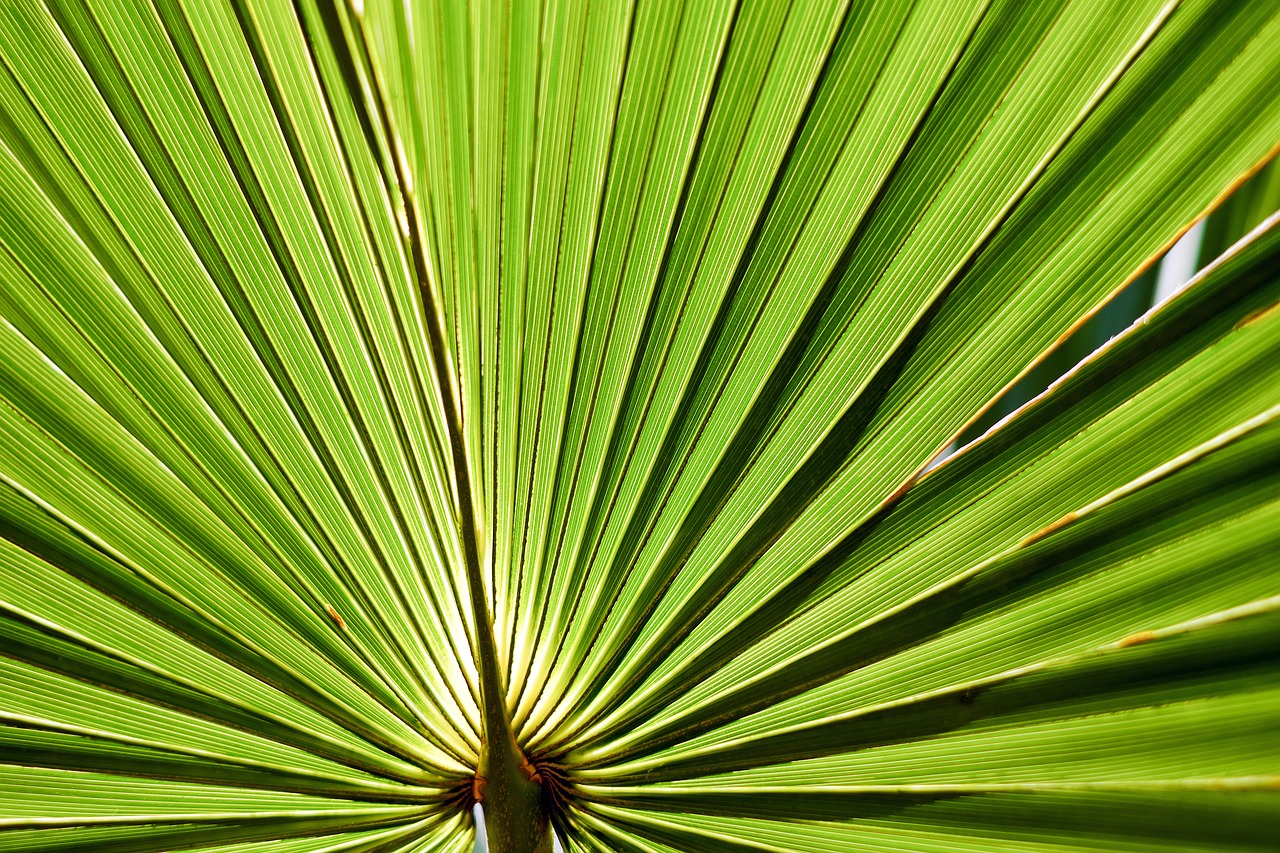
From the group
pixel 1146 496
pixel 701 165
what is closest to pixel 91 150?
pixel 701 165

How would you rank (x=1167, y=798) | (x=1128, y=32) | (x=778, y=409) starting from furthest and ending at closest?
(x=778, y=409), (x=1167, y=798), (x=1128, y=32)

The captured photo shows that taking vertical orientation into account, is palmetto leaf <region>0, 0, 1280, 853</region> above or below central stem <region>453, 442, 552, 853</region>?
above

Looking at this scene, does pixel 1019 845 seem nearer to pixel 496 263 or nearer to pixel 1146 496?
pixel 1146 496

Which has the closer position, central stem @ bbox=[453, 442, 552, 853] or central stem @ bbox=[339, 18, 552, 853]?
central stem @ bbox=[339, 18, 552, 853]

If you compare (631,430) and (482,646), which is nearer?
(482,646)

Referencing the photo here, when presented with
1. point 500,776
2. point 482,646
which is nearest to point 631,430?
point 482,646

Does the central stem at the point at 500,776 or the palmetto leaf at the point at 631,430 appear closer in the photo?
the palmetto leaf at the point at 631,430

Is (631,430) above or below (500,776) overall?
above

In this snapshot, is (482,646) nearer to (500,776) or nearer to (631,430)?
(500,776)
